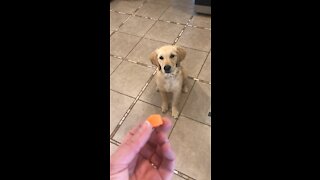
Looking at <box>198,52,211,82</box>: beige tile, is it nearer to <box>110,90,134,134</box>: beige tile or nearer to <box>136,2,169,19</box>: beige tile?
<box>110,90,134,134</box>: beige tile

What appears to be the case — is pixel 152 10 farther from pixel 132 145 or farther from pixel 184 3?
pixel 132 145

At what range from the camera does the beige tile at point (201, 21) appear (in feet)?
8.77

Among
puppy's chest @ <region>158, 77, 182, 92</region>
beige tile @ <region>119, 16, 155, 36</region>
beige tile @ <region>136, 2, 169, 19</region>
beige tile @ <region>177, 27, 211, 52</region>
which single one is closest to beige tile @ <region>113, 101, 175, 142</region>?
puppy's chest @ <region>158, 77, 182, 92</region>

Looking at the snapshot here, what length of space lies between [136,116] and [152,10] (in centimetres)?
168

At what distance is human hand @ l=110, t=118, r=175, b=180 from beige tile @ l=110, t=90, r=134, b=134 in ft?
3.28

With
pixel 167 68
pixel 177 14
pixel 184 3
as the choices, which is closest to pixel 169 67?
pixel 167 68

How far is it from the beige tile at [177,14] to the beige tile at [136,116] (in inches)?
50.9

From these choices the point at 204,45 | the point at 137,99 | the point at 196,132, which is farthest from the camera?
the point at 204,45

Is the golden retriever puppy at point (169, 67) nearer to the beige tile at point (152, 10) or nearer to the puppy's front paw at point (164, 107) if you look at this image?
the puppy's front paw at point (164, 107)
